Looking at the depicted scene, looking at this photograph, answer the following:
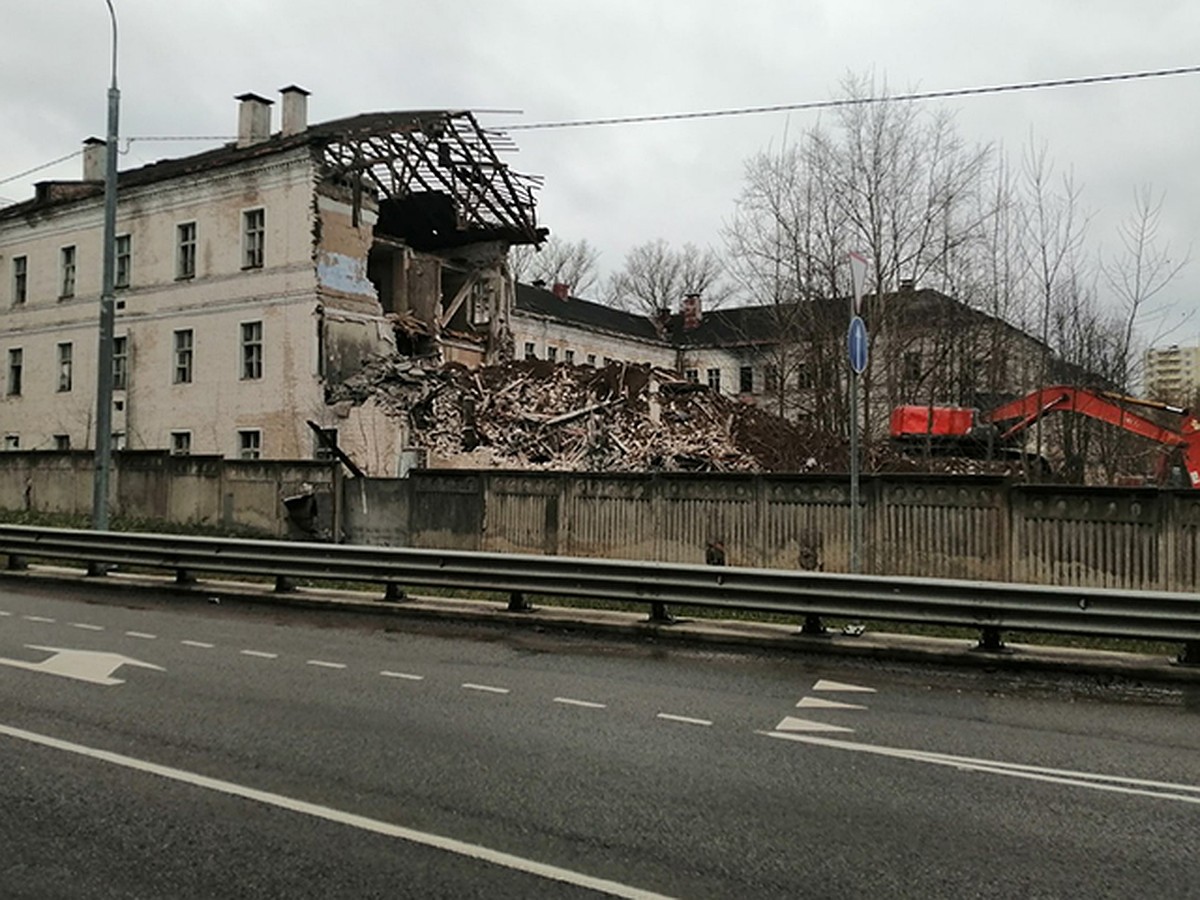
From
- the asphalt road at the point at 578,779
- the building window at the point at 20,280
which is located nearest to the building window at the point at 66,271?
the building window at the point at 20,280

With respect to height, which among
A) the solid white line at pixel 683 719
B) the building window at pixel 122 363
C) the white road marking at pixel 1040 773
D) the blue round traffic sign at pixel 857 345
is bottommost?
the white road marking at pixel 1040 773

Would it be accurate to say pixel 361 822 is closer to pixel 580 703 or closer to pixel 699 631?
pixel 580 703

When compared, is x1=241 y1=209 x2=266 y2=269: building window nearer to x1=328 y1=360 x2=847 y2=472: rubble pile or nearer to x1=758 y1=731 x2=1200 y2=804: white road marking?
x1=328 y1=360 x2=847 y2=472: rubble pile

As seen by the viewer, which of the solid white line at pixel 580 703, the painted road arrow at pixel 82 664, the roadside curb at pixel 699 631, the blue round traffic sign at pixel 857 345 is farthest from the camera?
the blue round traffic sign at pixel 857 345

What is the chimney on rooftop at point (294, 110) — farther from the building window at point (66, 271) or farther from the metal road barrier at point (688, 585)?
the metal road barrier at point (688, 585)

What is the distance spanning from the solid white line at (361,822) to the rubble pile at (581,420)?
17.6 meters

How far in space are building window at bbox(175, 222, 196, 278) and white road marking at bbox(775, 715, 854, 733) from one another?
3072 centimetres

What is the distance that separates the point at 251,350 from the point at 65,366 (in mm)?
10181

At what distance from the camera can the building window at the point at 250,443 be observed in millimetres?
30422

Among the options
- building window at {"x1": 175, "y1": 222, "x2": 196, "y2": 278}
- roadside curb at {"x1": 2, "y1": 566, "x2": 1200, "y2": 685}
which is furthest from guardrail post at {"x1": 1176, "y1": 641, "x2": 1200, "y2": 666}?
building window at {"x1": 175, "y1": 222, "x2": 196, "y2": 278}

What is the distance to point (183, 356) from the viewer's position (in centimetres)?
3262

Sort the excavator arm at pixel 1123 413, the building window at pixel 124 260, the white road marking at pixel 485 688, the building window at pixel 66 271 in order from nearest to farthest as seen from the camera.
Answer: the white road marking at pixel 485 688, the excavator arm at pixel 1123 413, the building window at pixel 124 260, the building window at pixel 66 271

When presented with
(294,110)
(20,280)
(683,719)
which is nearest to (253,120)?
(294,110)

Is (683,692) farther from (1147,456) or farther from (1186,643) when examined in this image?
(1147,456)
